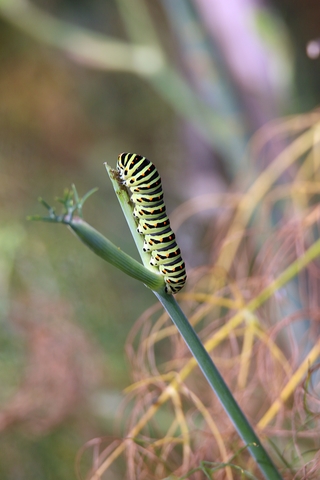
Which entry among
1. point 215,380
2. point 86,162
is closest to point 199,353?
point 215,380

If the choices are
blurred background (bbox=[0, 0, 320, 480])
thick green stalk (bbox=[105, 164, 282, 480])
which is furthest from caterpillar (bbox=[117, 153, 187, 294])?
blurred background (bbox=[0, 0, 320, 480])

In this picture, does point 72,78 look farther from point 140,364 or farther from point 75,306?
point 140,364

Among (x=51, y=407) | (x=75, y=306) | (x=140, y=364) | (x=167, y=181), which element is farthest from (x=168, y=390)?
(x=167, y=181)

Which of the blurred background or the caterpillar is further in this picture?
the blurred background

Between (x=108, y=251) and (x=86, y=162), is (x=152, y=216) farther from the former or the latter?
(x=86, y=162)

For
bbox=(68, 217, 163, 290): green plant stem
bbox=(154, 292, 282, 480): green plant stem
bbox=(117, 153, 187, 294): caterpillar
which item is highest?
bbox=(117, 153, 187, 294): caterpillar

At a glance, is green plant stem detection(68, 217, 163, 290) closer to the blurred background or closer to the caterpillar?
the caterpillar

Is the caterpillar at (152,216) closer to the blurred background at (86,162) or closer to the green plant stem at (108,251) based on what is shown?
the green plant stem at (108,251)
